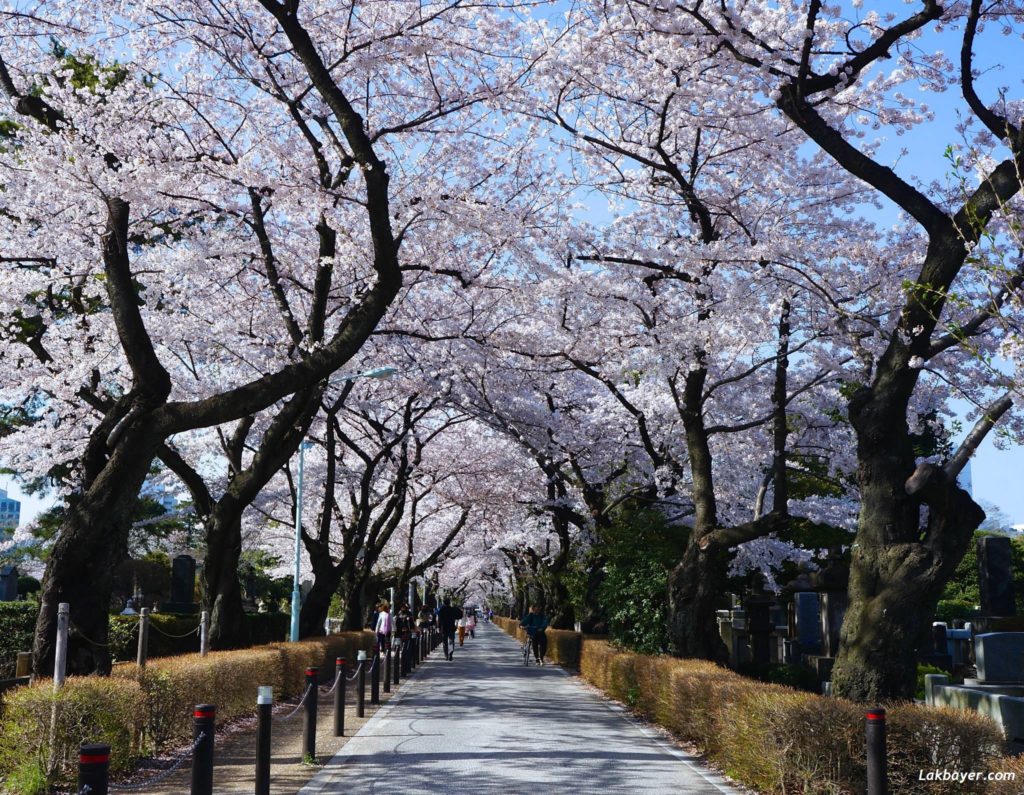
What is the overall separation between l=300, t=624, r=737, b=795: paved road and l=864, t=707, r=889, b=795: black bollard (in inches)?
105

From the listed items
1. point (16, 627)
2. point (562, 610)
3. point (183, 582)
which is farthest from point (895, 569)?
point (562, 610)

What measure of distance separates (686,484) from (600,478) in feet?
7.98

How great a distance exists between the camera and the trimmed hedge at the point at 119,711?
811 centimetres

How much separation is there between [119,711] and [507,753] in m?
4.24

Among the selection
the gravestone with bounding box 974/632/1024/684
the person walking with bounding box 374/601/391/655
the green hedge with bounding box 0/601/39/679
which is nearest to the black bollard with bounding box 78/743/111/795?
the gravestone with bounding box 974/632/1024/684

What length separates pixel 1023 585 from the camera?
42.1 m

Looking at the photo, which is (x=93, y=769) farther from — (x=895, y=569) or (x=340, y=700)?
(x=340, y=700)

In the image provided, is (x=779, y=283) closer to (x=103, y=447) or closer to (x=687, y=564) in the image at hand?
(x=687, y=564)

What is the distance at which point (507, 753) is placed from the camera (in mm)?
11070

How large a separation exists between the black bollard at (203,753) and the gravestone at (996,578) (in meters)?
19.8

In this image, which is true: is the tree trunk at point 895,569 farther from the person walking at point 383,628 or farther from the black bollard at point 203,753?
the person walking at point 383,628

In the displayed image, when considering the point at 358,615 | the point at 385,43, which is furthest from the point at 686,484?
the point at 385,43

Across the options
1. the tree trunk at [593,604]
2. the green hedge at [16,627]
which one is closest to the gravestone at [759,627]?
the tree trunk at [593,604]

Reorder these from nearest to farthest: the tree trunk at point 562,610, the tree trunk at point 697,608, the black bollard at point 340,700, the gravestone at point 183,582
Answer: the black bollard at point 340,700 → the tree trunk at point 697,608 → the gravestone at point 183,582 → the tree trunk at point 562,610
